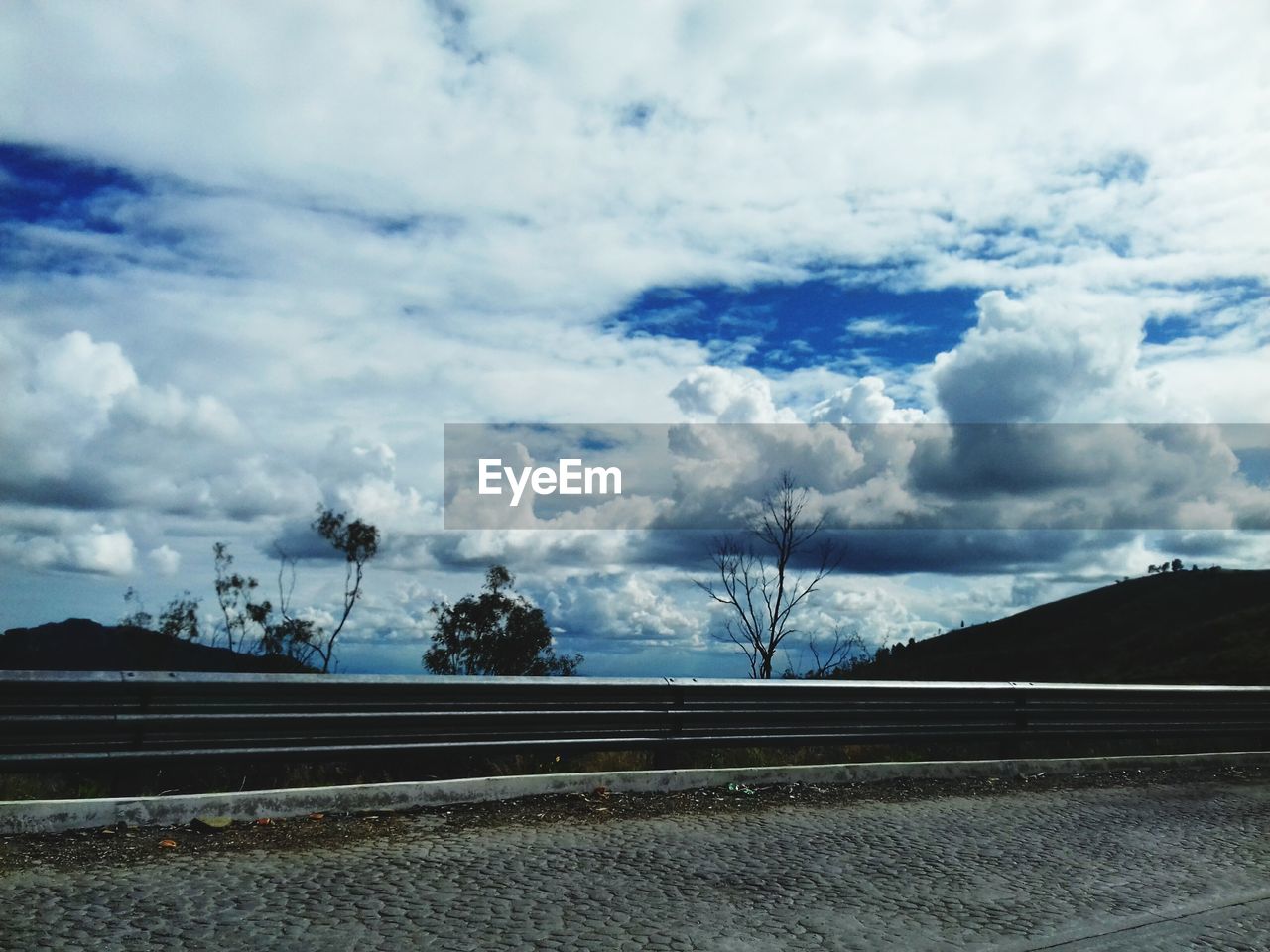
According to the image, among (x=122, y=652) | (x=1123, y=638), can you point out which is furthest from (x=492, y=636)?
(x=1123, y=638)

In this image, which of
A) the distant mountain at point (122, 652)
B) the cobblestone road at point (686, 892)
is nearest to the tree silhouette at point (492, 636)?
the distant mountain at point (122, 652)

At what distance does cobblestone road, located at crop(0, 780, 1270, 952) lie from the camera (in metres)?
5.11

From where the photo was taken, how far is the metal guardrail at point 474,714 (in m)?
7.06

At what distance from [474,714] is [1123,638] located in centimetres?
10691

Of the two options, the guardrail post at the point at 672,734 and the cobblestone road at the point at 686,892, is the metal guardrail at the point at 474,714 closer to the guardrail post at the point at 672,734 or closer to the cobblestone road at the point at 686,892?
the guardrail post at the point at 672,734

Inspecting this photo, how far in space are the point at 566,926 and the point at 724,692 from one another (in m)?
4.36

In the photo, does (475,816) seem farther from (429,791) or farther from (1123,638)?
(1123,638)

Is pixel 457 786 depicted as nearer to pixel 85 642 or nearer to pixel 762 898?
pixel 762 898

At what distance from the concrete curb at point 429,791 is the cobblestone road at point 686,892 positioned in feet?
1.52

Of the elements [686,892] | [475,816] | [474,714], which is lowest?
[686,892]

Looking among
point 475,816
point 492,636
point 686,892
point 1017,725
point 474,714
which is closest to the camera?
point 686,892

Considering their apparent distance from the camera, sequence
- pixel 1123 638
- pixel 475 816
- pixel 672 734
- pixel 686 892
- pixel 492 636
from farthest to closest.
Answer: pixel 1123 638 < pixel 492 636 < pixel 672 734 < pixel 475 816 < pixel 686 892

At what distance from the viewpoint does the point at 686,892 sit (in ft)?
19.6

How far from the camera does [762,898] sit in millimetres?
5891
